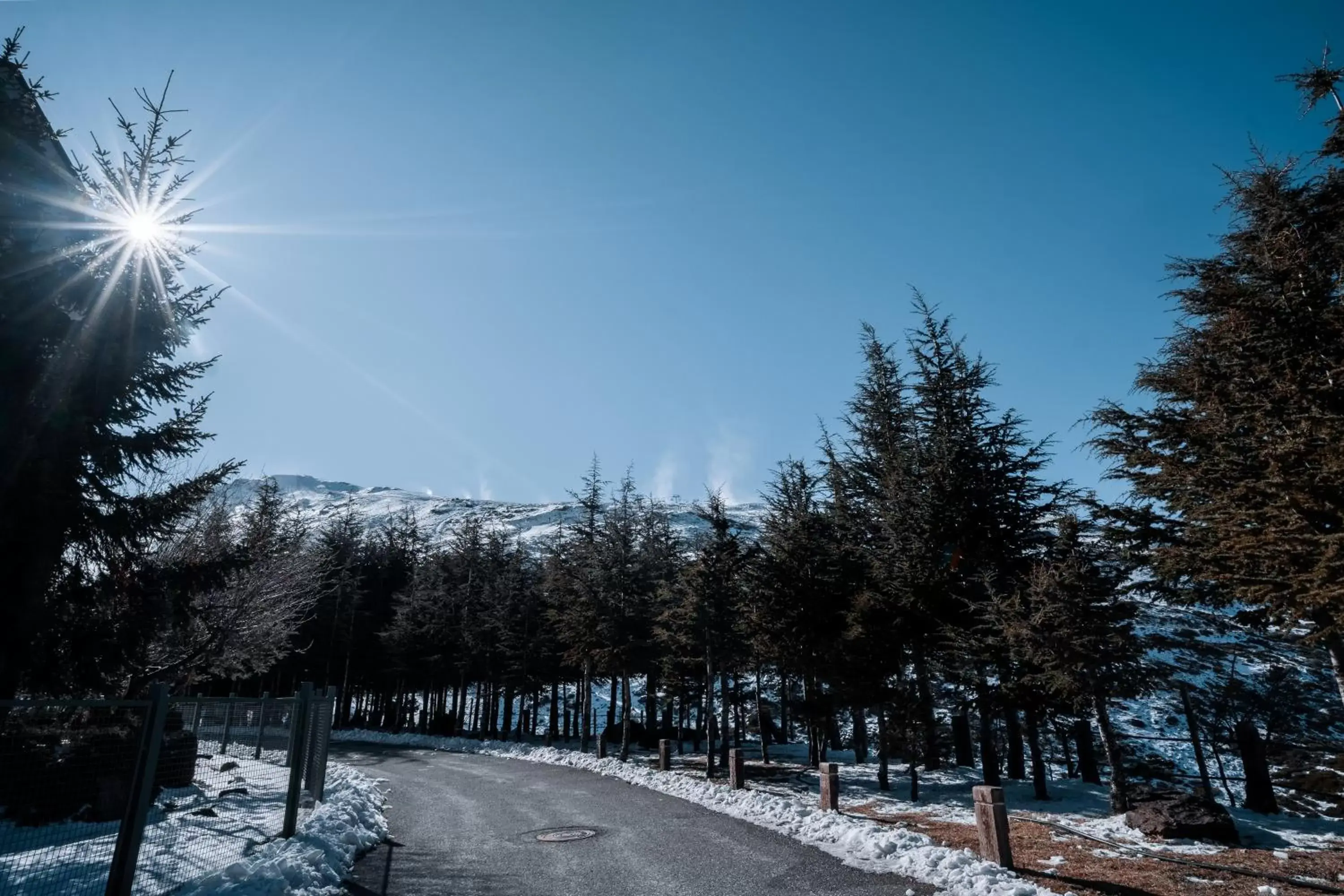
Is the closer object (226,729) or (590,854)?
(590,854)

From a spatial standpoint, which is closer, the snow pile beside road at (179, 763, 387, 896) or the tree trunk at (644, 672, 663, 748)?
the snow pile beside road at (179, 763, 387, 896)

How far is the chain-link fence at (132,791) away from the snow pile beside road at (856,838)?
806 centimetres

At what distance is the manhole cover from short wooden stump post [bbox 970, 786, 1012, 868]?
620 centimetres

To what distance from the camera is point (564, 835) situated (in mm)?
11766

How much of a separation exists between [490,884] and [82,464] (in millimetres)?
9321

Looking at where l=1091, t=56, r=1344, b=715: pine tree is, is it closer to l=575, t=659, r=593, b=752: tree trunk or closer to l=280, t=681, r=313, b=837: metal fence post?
l=280, t=681, r=313, b=837: metal fence post

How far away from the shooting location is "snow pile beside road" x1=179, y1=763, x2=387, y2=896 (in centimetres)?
732

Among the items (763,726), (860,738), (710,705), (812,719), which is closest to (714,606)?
(710,705)

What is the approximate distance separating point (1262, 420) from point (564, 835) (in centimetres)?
1314

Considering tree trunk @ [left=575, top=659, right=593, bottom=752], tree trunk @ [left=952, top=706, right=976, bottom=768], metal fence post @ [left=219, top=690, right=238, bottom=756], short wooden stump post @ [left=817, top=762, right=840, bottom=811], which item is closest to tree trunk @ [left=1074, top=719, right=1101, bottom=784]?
tree trunk @ [left=952, top=706, right=976, bottom=768]

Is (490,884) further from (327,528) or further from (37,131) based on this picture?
(327,528)

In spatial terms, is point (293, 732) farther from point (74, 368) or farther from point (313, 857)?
point (74, 368)

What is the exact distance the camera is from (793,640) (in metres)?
20.6

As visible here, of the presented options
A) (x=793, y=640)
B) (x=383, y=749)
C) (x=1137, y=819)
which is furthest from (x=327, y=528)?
(x=1137, y=819)
